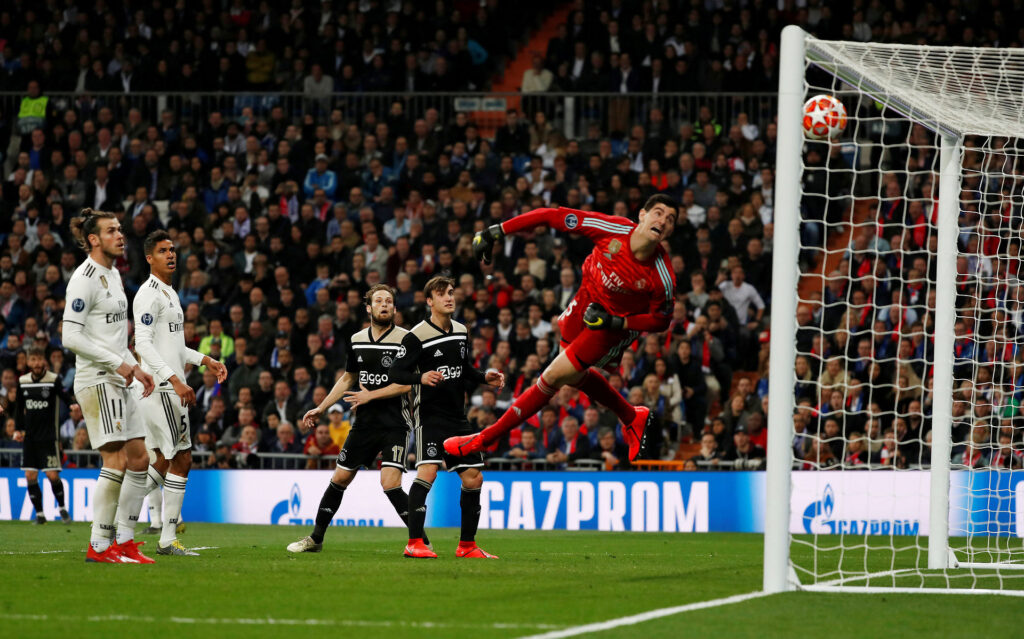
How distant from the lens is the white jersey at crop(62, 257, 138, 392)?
923 centimetres

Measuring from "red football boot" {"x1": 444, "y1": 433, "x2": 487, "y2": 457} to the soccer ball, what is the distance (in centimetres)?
307

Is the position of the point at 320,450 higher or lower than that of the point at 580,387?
lower

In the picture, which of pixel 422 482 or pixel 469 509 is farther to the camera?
pixel 469 509

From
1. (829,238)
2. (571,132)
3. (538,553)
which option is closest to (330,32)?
(571,132)

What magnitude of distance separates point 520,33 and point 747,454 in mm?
11415

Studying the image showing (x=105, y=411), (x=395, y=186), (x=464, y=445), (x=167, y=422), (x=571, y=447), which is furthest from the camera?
(x=395, y=186)

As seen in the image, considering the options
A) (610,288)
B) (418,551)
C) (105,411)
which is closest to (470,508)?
(418,551)

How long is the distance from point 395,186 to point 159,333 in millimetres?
12253

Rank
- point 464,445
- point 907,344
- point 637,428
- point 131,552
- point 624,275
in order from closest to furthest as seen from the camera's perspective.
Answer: point 624,275, point 464,445, point 131,552, point 637,428, point 907,344

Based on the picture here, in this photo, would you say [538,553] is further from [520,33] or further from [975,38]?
[520,33]

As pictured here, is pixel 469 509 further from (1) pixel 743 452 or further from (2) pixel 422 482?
(1) pixel 743 452

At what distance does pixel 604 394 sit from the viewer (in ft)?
31.7

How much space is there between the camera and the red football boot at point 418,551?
1053cm

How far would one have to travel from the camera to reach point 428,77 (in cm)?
2364
